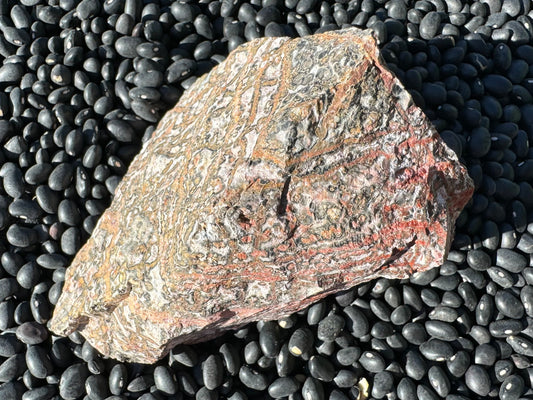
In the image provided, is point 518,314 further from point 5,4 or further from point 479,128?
point 5,4

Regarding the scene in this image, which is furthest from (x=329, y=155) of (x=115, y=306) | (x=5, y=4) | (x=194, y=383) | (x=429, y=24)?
(x=5, y=4)

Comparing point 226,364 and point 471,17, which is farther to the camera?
point 471,17

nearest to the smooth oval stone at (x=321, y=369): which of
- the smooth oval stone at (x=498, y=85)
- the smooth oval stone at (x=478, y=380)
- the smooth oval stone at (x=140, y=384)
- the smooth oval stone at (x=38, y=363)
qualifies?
the smooth oval stone at (x=478, y=380)

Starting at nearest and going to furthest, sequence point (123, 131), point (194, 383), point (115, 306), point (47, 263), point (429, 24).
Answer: point (115, 306), point (194, 383), point (47, 263), point (123, 131), point (429, 24)

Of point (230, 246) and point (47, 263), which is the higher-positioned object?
point (230, 246)

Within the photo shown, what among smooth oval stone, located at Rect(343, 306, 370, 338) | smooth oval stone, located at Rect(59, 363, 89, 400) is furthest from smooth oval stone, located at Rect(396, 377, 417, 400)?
smooth oval stone, located at Rect(59, 363, 89, 400)

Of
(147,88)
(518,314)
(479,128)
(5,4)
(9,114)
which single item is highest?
(5,4)

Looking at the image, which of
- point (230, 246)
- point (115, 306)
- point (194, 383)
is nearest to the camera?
point (230, 246)

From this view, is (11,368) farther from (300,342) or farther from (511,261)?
(511,261)
